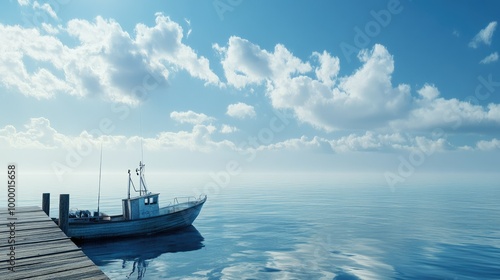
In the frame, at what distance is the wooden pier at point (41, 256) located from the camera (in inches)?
233

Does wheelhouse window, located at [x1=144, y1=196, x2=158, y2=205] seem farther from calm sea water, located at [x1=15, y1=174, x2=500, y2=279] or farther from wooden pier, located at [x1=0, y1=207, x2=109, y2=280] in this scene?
wooden pier, located at [x1=0, y1=207, x2=109, y2=280]

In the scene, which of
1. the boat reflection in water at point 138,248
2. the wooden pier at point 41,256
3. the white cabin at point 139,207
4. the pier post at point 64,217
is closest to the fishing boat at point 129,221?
the white cabin at point 139,207

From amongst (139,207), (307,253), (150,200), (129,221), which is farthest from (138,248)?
(307,253)

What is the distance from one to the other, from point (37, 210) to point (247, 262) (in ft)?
44.5

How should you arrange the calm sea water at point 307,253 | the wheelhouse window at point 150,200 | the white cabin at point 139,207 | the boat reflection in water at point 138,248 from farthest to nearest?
1. the wheelhouse window at point 150,200
2. the white cabin at point 139,207
3. the boat reflection in water at point 138,248
4. the calm sea water at point 307,253

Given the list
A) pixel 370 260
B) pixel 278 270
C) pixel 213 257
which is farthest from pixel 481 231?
pixel 213 257

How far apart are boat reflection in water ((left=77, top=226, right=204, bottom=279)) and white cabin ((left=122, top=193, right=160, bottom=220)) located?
2.09 metres

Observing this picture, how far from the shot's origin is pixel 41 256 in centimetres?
709

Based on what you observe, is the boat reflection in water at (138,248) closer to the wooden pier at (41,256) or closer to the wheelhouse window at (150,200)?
the wheelhouse window at (150,200)

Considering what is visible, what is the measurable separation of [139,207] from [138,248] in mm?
4410

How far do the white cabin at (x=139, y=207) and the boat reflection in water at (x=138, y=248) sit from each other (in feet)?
6.84

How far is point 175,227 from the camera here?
3066cm

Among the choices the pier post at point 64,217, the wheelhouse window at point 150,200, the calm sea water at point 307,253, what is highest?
the pier post at point 64,217

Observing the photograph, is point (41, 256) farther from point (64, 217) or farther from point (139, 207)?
point (139, 207)
